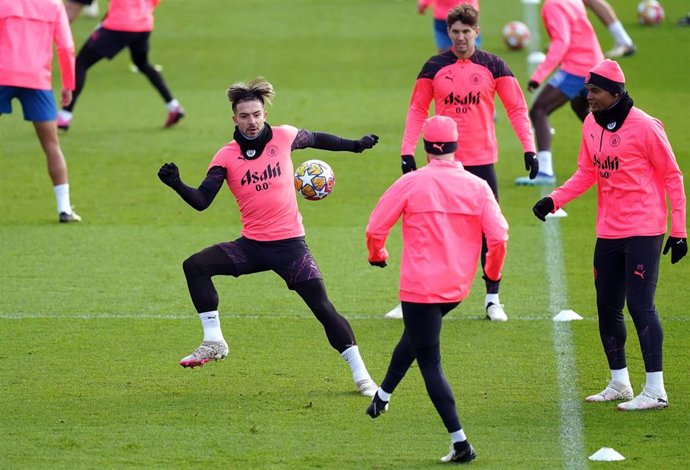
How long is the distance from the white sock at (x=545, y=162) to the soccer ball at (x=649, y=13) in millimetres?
11630

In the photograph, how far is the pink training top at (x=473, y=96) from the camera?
10414mm

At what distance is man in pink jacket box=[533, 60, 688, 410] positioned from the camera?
809cm

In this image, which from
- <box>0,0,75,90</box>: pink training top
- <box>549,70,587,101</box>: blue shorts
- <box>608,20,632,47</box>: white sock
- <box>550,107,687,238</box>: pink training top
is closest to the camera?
<box>550,107,687,238</box>: pink training top

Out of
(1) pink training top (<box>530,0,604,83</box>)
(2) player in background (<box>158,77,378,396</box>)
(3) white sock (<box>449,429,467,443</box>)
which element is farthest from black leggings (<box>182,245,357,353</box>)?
(1) pink training top (<box>530,0,604,83</box>)

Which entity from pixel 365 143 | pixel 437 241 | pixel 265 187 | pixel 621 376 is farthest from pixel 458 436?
pixel 365 143

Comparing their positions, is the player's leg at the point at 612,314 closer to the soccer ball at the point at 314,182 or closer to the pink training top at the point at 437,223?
the pink training top at the point at 437,223

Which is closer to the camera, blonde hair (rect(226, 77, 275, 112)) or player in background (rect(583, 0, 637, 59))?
blonde hair (rect(226, 77, 275, 112))

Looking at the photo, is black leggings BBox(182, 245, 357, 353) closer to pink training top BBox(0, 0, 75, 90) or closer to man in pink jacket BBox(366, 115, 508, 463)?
man in pink jacket BBox(366, 115, 508, 463)

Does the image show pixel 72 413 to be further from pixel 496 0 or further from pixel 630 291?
pixel 496 0

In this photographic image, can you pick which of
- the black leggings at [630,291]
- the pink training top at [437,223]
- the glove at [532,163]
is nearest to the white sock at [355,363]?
the pink training top at [437,223]

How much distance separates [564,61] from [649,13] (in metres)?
11.9

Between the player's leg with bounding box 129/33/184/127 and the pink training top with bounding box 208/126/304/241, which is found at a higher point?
the pink training top with bounding box 208/126/304/241

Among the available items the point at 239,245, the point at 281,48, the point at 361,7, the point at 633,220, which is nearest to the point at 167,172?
the point at 239,245

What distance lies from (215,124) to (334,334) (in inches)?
Answer: 434
